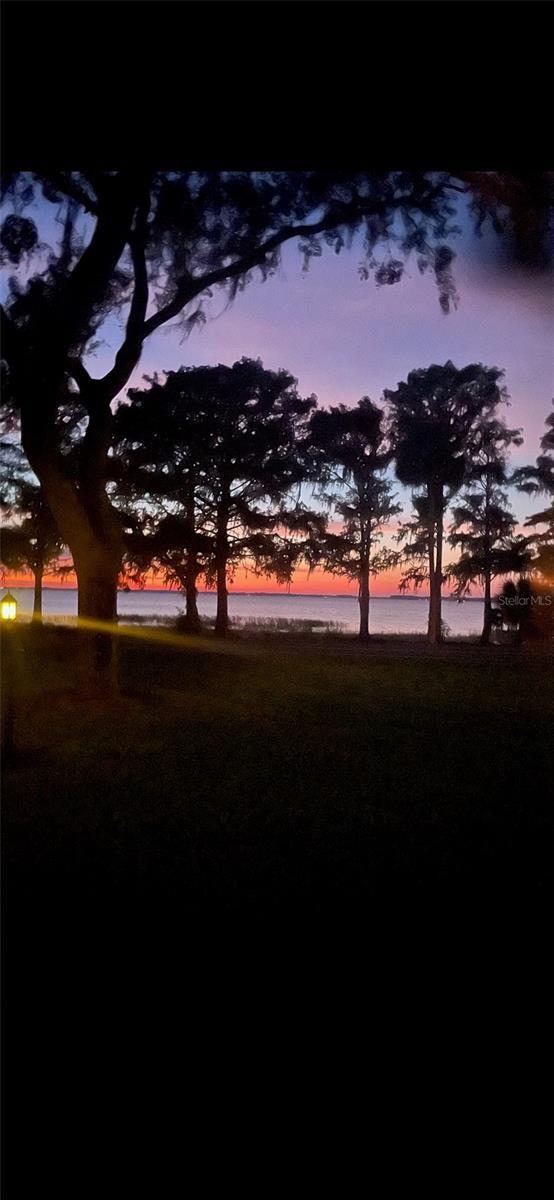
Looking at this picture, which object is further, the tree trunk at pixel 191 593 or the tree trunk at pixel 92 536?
the tree trunk at pixel 191 593

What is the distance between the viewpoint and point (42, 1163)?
1.99 meters

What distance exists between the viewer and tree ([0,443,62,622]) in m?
16.2

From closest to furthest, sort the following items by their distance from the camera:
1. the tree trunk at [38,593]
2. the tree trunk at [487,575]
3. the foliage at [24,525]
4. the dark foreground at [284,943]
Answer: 1. the dark foreground at [284,943]
2. the foliage at [24,525]
3. the tree trunk at [38,593]
4. the tree trunk at [487,575]

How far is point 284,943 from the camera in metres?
3.08

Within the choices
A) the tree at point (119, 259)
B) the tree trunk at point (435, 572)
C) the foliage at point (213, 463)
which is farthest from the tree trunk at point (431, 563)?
the tree at point (119, 259)

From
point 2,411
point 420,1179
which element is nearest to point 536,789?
point 420,1179

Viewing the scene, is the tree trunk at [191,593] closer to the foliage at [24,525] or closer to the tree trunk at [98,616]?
the foliage at [24,525]

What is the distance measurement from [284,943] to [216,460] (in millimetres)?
17671

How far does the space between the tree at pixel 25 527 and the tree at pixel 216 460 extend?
2201mm

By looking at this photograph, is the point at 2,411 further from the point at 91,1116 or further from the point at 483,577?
the point at 483,577

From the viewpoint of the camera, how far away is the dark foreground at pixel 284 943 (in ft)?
7.22

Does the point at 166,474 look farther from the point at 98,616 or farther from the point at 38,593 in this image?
the point at 98,616

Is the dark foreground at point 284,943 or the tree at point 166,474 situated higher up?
the tree at point 166,474

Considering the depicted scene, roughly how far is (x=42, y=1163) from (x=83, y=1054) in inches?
16.3
